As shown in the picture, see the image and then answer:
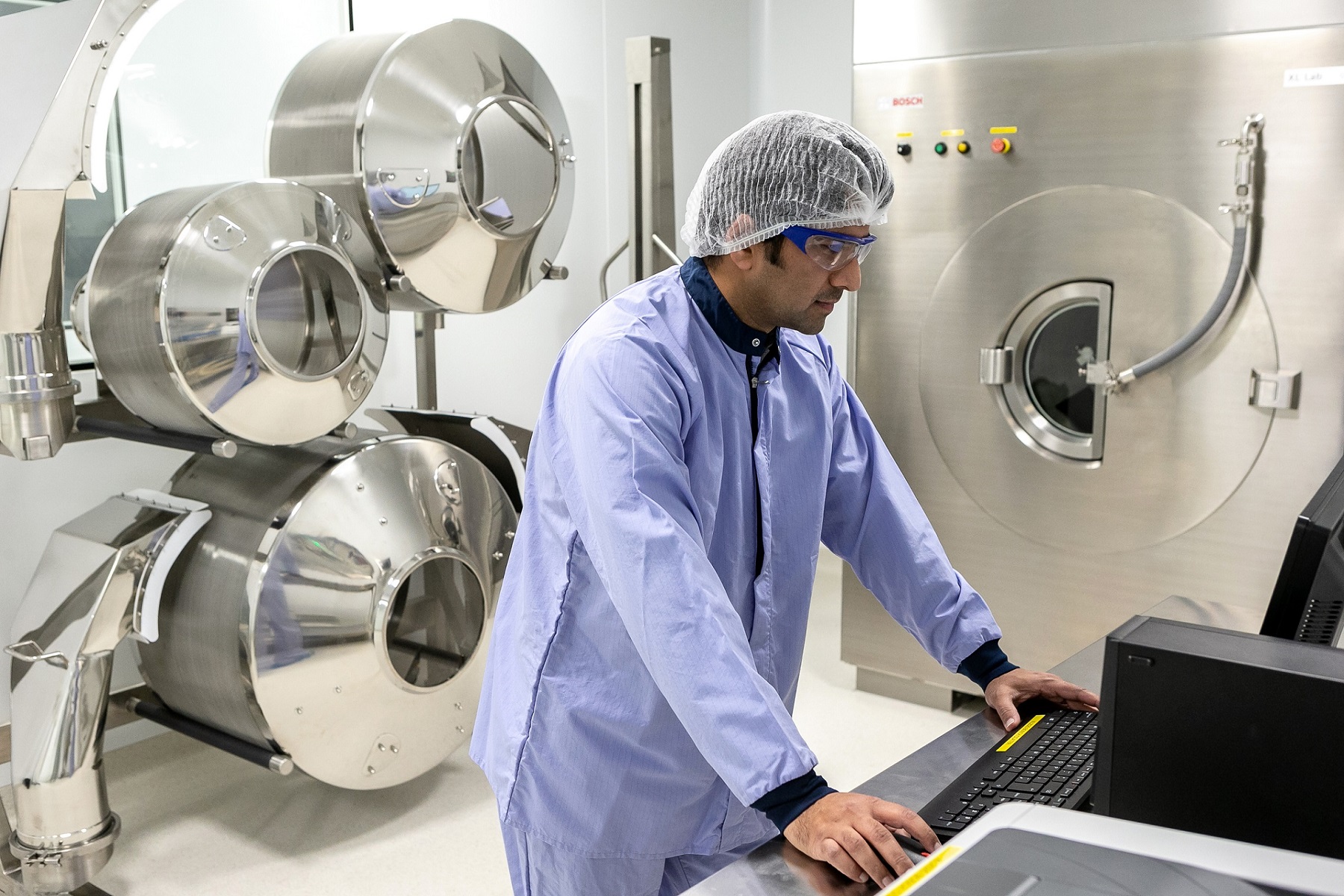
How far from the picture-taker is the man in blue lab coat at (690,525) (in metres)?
1.34

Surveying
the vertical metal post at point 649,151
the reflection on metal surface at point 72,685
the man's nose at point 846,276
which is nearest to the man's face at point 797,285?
the man's nose at point 846,276

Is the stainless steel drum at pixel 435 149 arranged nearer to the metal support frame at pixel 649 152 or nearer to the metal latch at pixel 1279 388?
the metal support frame at pixel 649 152

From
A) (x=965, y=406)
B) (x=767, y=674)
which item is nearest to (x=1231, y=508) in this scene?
(x=965, y=406)

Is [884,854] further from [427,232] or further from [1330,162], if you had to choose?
[1330,162]

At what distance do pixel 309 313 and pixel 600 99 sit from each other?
78.3 inches

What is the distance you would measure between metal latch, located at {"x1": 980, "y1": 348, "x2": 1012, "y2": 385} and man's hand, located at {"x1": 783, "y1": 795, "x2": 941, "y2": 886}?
2.17 m

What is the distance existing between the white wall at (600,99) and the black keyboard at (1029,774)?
254 cm

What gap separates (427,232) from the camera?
273 cm

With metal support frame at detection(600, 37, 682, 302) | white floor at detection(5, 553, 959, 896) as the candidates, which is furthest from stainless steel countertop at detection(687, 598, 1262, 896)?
metal support frame at detection(600, 37, 682, 302)

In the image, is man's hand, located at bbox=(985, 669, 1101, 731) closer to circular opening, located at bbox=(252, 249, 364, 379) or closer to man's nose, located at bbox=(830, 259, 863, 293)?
man's nose, located at bbox=(830, 259, 863, 293)

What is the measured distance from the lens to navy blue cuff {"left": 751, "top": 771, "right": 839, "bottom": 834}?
1.15m

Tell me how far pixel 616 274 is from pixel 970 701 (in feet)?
6.74

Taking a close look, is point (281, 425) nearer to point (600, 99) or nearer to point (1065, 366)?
point (1065, 366)

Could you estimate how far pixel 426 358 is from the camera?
3227 mm
